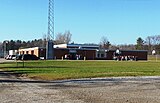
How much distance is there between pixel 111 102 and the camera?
1388cm

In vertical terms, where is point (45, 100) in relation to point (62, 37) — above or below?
below

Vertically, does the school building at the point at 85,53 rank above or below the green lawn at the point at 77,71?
above

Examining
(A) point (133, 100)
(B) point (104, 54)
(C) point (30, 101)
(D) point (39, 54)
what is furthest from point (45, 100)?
(B) point (104, 54)

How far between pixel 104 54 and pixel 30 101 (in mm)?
114474

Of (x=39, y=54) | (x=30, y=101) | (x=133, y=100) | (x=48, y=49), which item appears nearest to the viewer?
(x=30, y=101)

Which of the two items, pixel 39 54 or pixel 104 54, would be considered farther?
pixel 104 54

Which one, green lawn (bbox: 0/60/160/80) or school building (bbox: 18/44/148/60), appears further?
school building (bbox: 18/44/148/60)

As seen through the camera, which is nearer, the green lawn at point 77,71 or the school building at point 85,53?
the green lawn at point 77,71

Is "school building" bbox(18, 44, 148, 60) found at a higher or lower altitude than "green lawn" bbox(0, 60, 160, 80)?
higher

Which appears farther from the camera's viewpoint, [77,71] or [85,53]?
[85,53]

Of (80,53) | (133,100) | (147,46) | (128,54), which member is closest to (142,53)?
(128,54)

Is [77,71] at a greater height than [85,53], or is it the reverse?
[85,53]

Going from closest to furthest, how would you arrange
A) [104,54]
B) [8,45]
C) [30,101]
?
[30,101]
[104,54]
[8,45]

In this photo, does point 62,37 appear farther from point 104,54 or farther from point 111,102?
point 111,102
